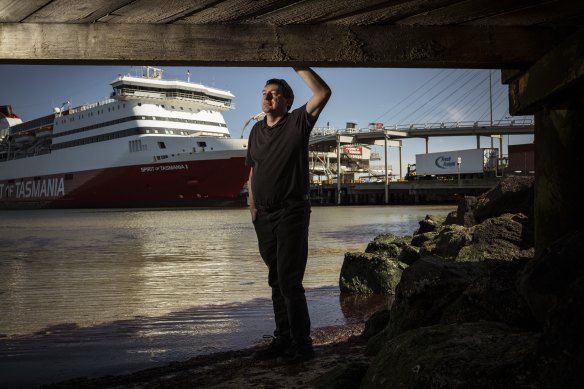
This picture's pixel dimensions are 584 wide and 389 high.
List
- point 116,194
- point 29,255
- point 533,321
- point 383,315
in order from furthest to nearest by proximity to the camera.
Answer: point 116,194 → point 29,255 → point 383,315 → point 533,321

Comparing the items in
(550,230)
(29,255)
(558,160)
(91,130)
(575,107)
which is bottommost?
(29,255)

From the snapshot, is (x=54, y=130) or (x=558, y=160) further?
(x=54, y=130)

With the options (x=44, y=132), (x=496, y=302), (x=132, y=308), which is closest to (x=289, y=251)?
(x=496, y=302)

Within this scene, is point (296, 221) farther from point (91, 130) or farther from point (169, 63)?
point (91, 130)

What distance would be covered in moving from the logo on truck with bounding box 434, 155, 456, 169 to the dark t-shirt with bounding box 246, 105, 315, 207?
4685 centimetres

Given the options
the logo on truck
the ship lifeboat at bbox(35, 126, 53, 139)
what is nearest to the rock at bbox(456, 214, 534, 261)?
the logo on truck

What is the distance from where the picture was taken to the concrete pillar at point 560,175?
9.37 feet

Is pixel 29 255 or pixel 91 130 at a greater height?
pixel 91 130

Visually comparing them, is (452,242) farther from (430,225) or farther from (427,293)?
(430,225)

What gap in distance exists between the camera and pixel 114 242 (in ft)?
48.6

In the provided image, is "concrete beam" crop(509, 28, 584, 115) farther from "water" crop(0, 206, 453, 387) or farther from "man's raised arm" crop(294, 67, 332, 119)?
"water" crop(0, 206, 453, 387)

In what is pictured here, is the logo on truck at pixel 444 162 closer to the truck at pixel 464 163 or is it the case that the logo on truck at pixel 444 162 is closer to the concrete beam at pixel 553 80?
the truck at pixel 464 163

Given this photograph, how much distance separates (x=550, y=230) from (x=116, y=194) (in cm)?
4172

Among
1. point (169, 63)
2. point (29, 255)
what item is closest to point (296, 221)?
point (169, 63)
